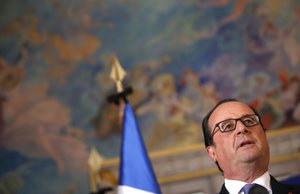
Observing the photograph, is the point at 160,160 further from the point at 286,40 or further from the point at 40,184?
the point at 286,40

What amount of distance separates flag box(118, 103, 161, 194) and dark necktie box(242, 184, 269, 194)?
1.77m

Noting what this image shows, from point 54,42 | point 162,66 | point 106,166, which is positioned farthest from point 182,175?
point 54,42

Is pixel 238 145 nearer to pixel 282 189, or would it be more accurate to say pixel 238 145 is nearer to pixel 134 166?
pixel 282 189

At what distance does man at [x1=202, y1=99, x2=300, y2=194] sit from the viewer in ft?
8.78

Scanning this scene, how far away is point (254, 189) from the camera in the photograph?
266cm

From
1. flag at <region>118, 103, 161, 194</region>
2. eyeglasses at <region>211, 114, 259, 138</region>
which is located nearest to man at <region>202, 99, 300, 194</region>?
eyeglasses at <region>211, 114, 259, 138</region>

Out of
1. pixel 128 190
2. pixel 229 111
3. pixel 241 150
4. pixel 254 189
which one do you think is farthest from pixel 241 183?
pixel 128 190

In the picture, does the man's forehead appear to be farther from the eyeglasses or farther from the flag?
the flag

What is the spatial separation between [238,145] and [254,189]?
0.25 meters

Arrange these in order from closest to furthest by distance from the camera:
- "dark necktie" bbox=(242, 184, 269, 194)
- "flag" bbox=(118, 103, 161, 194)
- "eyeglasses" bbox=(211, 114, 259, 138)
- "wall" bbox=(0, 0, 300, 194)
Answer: "dark necktie" bbox=(242, 184, 269, 194)
"eyeglasses" bbox=(211, 114, 259, 138)
"flag" bbox=(118, 103, 161, 194)
"wall" bbox=(0, 0, 300, 194)

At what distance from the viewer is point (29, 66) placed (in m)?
9.48

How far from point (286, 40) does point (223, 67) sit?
1261 mm

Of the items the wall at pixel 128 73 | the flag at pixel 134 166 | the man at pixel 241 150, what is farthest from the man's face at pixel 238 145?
the wall at pixel 128 73

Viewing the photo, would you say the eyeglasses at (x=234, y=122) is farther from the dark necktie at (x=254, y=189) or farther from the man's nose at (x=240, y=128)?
the dark necktie at (x=254, y=189)
